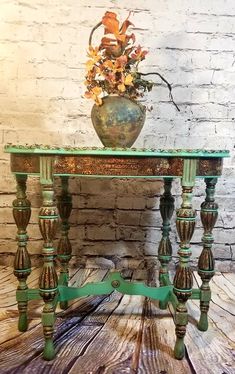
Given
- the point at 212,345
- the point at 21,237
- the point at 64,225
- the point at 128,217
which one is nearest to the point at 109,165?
the point at 21,237

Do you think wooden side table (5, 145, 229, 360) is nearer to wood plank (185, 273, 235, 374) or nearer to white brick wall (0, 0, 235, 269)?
wood plank (185, 273, 235, 374)

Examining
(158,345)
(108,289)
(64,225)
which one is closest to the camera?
(158,345)

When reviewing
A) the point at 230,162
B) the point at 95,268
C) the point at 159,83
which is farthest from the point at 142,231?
the point at 159,83

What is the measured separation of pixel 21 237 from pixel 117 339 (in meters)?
0.53

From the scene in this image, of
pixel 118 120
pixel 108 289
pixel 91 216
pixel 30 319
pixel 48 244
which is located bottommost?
pixel 30 319

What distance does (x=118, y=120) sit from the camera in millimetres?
1393

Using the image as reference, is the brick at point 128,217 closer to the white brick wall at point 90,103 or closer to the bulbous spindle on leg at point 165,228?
the white brick wall at point 90,103

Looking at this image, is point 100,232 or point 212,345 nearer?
point 212,345

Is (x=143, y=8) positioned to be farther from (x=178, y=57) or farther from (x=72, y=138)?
(x=72, y=138)

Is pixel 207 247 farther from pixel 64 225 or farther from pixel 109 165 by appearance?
pixel 64 225

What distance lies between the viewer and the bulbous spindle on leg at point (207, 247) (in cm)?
146

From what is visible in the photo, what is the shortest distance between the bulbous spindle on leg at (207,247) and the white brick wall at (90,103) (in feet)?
2.56

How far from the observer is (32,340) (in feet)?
4.58

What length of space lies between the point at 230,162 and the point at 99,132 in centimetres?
111
